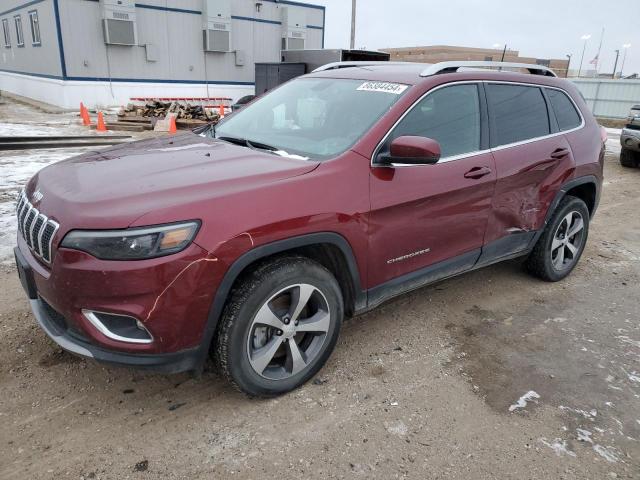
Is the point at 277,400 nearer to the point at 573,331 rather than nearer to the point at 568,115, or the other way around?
the point at 573,331

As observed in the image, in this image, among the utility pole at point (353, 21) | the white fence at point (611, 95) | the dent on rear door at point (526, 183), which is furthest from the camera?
the utility pole at point (353, 21)

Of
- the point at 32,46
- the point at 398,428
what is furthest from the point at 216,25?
the point at 398,428

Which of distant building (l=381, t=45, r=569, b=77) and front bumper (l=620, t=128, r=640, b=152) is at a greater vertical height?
distant building (l=381, t=45, r=569, b=77)

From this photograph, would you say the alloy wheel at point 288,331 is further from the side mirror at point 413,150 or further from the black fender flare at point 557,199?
the black fender flare at point 557,199

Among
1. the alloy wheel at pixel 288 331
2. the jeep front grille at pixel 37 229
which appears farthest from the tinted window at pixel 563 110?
the jeep front grille at pixel 37 229

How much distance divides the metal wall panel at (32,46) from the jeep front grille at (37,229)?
60.1 ft

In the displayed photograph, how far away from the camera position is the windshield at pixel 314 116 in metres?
3.04

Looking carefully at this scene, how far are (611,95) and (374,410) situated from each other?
75.1 ft

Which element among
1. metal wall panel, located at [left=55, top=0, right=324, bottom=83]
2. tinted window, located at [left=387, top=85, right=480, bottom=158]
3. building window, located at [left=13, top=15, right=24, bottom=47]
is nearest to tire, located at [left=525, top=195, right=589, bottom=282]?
tinted window, located at [left=387, top=85, right=480, bottom=158]

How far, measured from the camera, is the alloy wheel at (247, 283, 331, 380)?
263cm

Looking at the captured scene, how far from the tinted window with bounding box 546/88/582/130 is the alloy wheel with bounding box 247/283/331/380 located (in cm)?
275

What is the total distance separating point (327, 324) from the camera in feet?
9.36

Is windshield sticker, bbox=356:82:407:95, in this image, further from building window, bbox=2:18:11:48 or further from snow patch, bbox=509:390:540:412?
building window, bbox=2:18:11:48

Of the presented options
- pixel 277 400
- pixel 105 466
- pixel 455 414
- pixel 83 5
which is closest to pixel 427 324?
pixel 455 414
